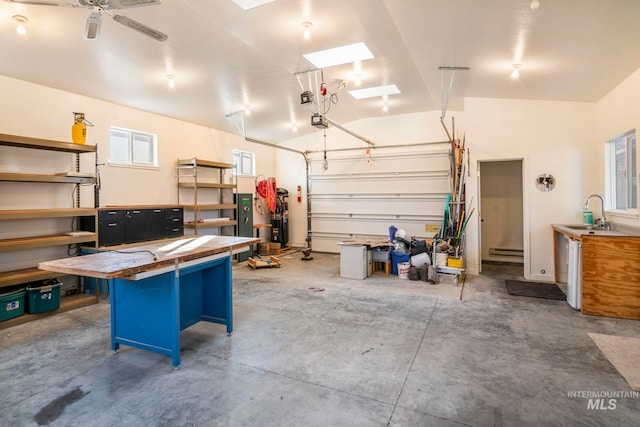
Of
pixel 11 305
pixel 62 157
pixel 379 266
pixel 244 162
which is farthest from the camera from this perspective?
pixel 244 162

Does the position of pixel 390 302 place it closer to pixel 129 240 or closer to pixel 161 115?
pixel 129 240

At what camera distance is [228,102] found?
6.11m

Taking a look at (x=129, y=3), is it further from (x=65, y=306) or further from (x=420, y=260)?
(x=420, y=260)

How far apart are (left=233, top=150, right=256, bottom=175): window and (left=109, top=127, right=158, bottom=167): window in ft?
7.19

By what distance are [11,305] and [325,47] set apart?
5.00 meters

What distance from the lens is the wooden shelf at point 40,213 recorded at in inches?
151

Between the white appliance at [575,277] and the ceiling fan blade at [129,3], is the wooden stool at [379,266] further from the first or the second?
the ceiling fan blade at [129,3]

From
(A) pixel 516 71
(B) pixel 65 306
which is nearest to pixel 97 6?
(B) pixel 65 306

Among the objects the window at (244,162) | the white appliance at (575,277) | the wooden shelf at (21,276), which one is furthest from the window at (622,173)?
the wooden shelf at (21,276)

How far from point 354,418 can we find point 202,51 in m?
4.39

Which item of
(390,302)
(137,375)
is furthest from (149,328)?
(390,302)

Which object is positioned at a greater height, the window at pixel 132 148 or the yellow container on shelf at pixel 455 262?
the window at pixel 132 148

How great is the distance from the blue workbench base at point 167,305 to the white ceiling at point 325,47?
8.89 feet

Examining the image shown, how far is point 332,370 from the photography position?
109 inches
